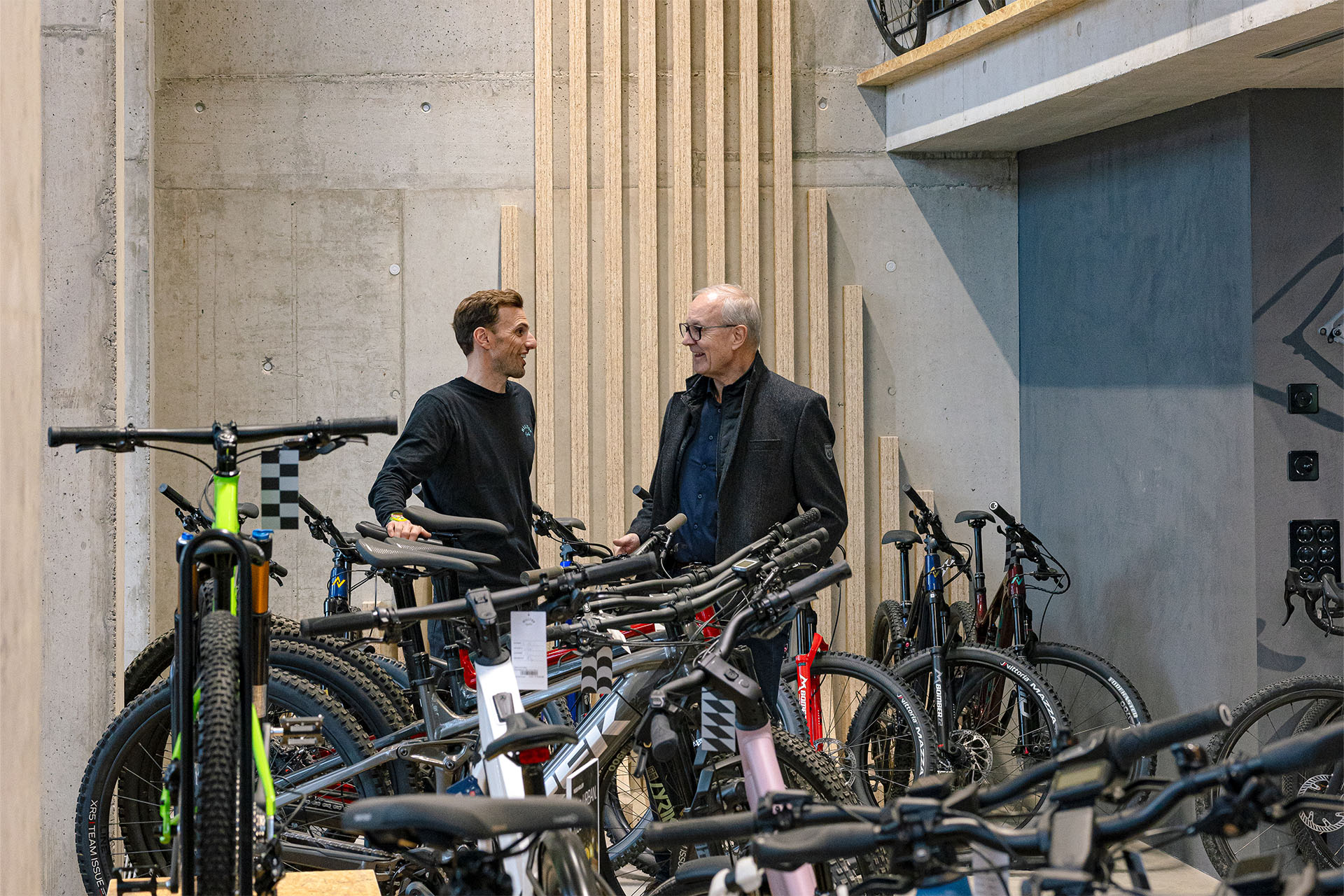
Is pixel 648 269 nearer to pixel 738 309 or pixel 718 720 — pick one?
pixel 738 309

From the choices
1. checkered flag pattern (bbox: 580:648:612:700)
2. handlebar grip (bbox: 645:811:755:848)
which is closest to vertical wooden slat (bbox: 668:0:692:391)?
checkered flag pattern (bbox: 580:648:612:700)

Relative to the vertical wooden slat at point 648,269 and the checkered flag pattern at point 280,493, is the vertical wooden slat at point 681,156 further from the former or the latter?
the checkered flag pattern at point 280,493

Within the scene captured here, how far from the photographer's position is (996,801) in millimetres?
1234

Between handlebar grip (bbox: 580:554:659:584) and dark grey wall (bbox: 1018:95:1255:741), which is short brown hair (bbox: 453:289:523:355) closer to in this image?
handlebar grip (bbox: 580:554:659:584)

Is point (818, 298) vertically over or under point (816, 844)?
over

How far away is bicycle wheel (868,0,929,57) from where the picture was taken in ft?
17.5

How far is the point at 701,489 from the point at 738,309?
549 millimetres

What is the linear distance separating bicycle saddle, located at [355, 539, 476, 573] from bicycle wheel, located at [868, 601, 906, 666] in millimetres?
2727

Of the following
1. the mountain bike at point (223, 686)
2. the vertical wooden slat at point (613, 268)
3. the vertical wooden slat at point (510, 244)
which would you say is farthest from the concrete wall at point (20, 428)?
the vertical wooden slat at point (613, 268)

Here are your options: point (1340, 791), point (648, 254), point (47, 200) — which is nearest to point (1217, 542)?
point (1340, 791)

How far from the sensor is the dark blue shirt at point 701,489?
386 centimetres

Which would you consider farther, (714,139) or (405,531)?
(714,139)

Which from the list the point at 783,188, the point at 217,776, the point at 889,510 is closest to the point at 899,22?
the point at 783,188

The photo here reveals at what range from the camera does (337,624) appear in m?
2.16
